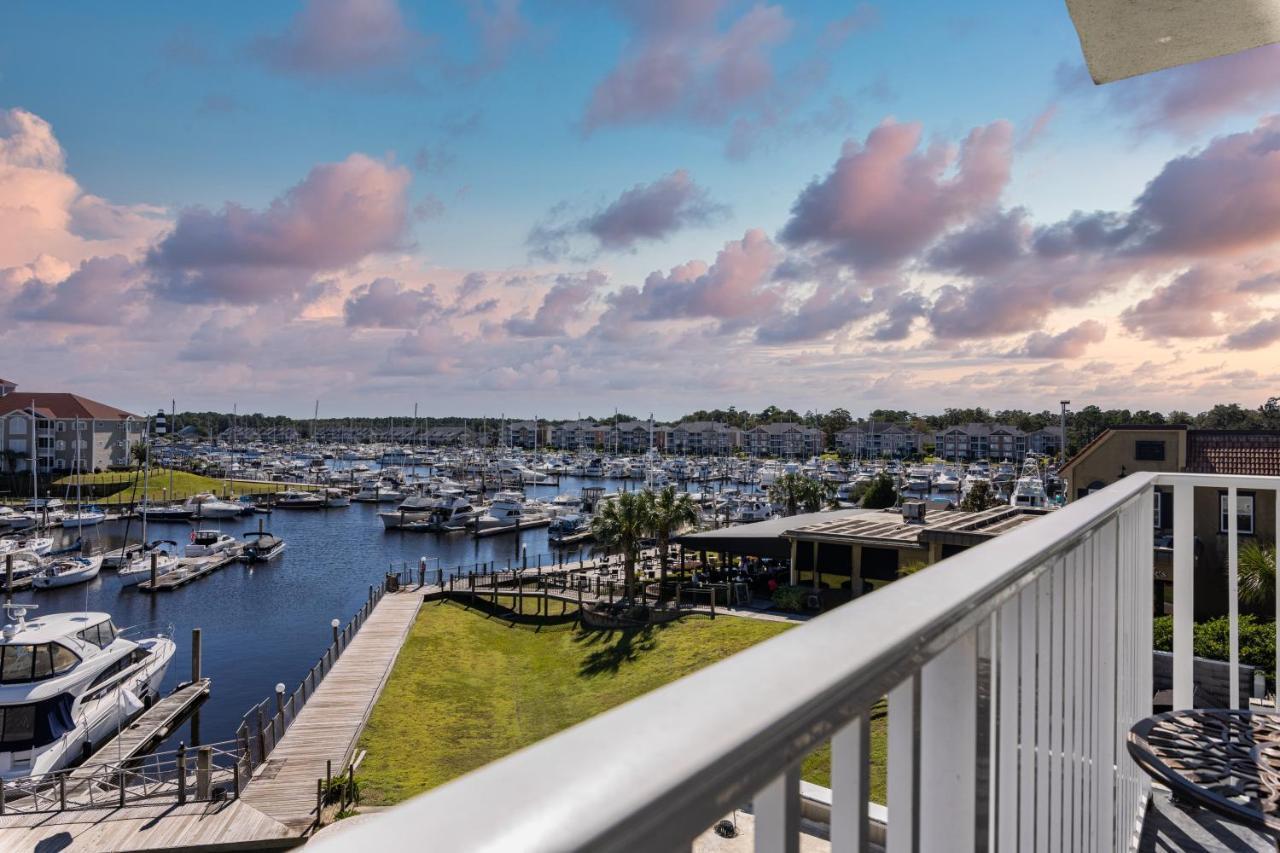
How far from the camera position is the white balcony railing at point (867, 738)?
420 mm

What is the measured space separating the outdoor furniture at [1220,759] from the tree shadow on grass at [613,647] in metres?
21.5

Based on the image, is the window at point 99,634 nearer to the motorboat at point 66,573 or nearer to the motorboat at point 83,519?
the motorboat at point 66,573

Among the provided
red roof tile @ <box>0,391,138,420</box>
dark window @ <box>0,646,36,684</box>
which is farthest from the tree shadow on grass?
red roof tile @ <box>0,391,138,420</box>

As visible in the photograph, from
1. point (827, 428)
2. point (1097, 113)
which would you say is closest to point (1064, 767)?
point (1097, 113)

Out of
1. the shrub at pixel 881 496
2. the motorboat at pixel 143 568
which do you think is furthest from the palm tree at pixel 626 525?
the motorboat at pixel 143 568

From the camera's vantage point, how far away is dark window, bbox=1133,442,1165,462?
2350 centimetres

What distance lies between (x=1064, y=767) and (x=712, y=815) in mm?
1663

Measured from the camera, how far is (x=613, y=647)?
2467 centimetres

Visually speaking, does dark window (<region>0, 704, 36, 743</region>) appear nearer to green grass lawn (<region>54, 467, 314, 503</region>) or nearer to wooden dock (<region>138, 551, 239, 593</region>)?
wooden dock (<region>138, 551, 239, 593</region>)

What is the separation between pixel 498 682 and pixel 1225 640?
18220mm

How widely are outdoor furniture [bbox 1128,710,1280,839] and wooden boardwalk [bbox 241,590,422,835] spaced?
1505 centimetres

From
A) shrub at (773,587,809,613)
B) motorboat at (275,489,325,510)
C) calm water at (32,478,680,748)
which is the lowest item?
calm water at (32,478,680,748)

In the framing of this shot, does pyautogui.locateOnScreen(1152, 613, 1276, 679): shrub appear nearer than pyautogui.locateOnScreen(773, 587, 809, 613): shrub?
Yes

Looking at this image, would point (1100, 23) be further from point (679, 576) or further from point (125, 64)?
point (125, 64)
